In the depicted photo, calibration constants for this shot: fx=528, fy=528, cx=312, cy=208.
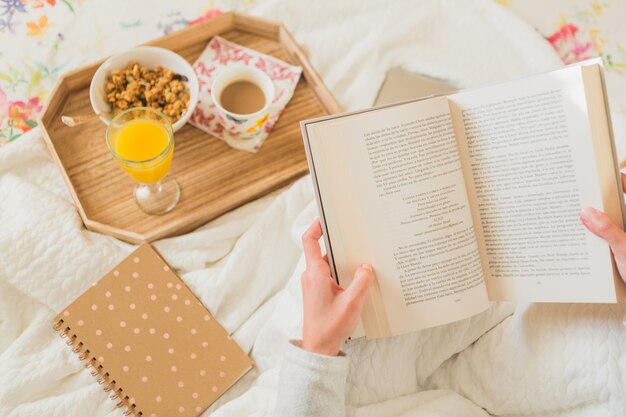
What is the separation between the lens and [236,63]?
96 cm

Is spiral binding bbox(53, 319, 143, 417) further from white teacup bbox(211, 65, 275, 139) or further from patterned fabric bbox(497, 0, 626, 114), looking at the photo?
patterned fabric bbox(497, 0, 626, 114)

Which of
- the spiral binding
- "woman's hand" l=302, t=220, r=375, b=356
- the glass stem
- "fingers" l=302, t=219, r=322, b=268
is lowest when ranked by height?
the spiral binding

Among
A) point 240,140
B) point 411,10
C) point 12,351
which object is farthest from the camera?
point 411,10

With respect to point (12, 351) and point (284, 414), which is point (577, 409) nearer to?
point (284, 414)

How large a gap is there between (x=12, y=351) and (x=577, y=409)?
30.9 inches

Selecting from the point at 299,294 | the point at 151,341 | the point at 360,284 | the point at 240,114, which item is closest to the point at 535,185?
the point at 360,284

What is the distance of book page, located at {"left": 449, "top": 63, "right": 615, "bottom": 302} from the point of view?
617 millimetres

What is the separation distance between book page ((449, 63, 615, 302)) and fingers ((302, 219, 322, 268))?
0.20 meters

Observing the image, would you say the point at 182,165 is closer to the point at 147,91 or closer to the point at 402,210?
the point at 147,91

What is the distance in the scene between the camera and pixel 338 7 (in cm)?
103

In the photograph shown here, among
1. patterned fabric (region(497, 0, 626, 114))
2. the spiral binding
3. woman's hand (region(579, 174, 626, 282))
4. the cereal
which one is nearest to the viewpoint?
woman's hand (region(579, 174, 626, 282))

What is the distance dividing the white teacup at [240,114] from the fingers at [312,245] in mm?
256

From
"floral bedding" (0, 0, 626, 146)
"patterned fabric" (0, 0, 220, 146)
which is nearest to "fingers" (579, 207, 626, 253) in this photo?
"floral bedding" (0, 0, 626, 146)

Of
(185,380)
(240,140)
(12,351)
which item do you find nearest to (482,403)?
(185,380)
